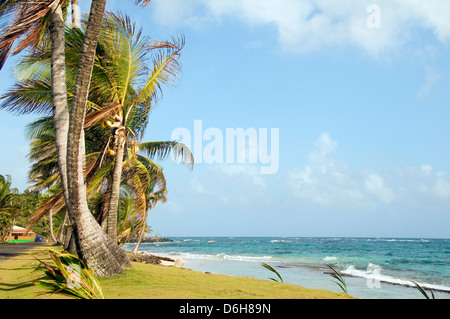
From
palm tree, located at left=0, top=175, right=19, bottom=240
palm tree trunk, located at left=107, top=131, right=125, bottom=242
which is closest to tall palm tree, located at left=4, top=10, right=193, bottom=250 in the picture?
palm tree trunk, located at left=107, top=131, right=125, bottom=242

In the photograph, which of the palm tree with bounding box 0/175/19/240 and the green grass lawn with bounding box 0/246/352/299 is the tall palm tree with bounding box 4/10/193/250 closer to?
the green grass lawn with bounding box 0/246/352/299

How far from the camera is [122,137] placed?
11266 mm

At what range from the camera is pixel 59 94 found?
920cm

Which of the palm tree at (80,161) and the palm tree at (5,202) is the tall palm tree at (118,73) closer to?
the palm tree at (80,161)

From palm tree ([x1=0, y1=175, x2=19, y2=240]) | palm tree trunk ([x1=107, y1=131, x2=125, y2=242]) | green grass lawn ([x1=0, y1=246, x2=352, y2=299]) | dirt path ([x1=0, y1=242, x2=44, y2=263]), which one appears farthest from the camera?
palm tree ([x1=0, y1=175, x2=19, y2=240])

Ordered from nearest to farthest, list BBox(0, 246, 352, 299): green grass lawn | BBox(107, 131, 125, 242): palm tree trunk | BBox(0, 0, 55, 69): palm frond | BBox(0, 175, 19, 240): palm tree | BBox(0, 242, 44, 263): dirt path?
1. BBox(0, 246, 352, 299): green grass lawn
2. BBox(0, 0, 55, 69): palm frond
3. BBox(107, 131, 125, 242): palm tree trunk
4. BBox(0, 242, 44, 263): dirt path
5. BBox(0, 175, 19, 240): palm tree

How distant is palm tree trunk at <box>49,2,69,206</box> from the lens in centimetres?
896

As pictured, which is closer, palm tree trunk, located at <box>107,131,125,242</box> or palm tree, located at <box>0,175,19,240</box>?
palm tree trunk, located at <box>107,131,125,242</box>

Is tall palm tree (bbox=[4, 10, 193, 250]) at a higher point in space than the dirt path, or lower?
higher

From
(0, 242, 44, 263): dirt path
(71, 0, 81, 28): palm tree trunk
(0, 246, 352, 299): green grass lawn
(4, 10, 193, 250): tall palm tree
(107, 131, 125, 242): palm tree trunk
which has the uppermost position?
(71, 0, 81, 28): palm tree trunk

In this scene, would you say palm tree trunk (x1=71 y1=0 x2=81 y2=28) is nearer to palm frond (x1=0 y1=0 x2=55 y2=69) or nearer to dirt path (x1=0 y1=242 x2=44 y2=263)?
palm frond (x1=0 y1=0 x2=55 y2=69)

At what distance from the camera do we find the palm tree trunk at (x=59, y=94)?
29.4 ft

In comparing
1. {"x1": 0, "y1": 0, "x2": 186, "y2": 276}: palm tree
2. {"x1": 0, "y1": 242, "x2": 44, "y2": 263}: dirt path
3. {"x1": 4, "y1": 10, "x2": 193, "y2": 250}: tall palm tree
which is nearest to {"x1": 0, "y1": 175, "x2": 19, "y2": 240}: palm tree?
{"x1": 0, "y1": 242, "x2": 44, "y2": 263}: dirt path
